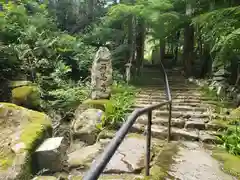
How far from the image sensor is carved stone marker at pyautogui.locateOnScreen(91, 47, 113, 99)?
6059mm

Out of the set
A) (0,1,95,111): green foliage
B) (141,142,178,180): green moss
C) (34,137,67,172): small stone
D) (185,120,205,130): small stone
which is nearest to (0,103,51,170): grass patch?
(34,137,67,172): small stone

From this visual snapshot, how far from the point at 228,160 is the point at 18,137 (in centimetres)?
289

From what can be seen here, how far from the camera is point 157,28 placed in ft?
30.1

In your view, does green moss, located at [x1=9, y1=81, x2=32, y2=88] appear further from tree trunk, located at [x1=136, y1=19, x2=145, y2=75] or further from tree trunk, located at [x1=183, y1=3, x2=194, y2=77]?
tree trunk, located at [x1=183, y1=3, x2=194, y2=77]

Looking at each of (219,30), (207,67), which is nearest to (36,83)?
(219,30)

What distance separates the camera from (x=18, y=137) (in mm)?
3504

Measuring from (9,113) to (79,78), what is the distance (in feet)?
18.6

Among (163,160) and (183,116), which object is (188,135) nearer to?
(183,116)

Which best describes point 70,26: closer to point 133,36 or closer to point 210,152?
point 133,36

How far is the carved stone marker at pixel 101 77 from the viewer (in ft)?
19.9

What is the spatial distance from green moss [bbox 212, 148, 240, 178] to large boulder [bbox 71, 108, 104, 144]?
218 cm

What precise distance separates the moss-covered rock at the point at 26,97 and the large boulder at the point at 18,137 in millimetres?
2065

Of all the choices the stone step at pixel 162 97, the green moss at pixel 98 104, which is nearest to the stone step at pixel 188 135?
the green moss at pixel 98 104

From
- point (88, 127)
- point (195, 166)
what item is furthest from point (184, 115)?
point (195, 166)
